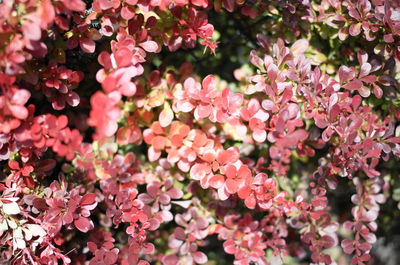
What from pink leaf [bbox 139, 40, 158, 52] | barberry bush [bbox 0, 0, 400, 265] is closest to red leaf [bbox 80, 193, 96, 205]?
barberry bush [bbox 0, 0, 400, 265]

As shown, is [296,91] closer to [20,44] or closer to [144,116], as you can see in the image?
[144,116]

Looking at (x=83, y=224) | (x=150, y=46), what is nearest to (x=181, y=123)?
(x=150, y=46)

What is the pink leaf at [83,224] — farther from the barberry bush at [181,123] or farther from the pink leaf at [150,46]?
the pink leaf at [150,46]

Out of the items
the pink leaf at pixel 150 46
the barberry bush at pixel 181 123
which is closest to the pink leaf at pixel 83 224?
the barberry bush at pixel 181 123

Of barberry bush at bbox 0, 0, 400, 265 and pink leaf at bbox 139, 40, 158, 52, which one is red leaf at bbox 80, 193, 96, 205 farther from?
pink leaf at bbox 139, 40, 158, 52

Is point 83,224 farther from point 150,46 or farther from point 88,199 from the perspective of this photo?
point 150,46

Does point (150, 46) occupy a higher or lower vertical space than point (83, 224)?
higher

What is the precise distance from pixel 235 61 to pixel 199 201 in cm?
62

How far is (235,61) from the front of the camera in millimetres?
1773

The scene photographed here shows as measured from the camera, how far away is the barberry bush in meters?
1.13

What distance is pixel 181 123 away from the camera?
141 centimetres

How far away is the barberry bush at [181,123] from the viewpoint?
1135 millimetres

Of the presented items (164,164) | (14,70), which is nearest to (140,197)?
(164,164)

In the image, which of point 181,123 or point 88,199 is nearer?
point 88,199
